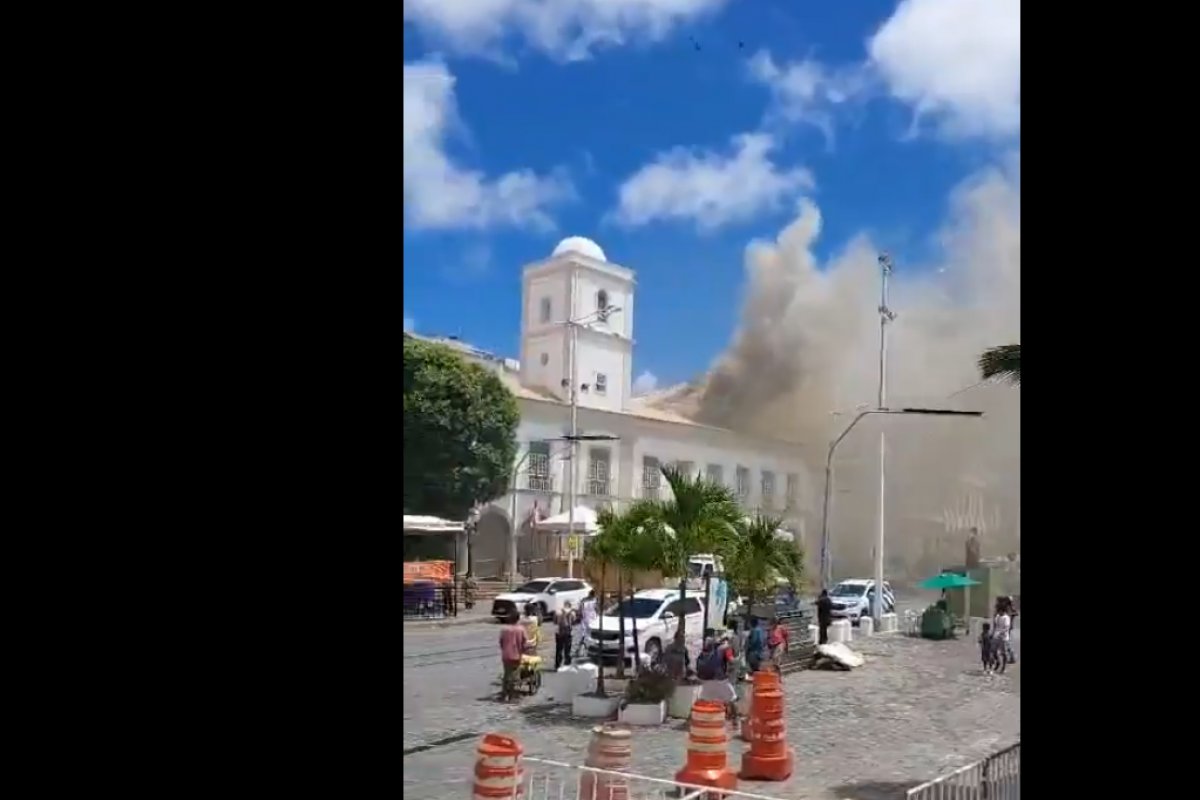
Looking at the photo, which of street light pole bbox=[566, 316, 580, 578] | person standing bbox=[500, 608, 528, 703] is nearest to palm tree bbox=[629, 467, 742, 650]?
person standing bbox=[500, 608, 528, 703]

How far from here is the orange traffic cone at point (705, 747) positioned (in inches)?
141

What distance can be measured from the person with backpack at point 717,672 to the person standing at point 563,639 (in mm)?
746

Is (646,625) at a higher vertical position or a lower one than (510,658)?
higher

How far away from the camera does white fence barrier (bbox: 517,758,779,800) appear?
10.9ft

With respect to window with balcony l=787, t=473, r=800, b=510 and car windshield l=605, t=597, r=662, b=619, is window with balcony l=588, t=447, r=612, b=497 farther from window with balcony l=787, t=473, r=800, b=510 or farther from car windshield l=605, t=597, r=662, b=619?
car windshield l=605, t=597, r=662, b=619

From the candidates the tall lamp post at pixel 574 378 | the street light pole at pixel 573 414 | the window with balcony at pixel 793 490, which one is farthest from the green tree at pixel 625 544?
the tall lamp post at pixel 574 378

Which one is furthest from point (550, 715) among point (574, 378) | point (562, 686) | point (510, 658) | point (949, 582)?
point (574, 378)

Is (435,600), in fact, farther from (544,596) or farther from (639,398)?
(639,398)

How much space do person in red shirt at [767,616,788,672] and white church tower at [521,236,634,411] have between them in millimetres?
2847

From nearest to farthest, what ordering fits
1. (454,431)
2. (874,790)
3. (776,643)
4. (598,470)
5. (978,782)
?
(978,782)
(874,790)
(776,643)
(598,470)
(454,431)

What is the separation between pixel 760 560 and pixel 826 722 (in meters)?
0.94

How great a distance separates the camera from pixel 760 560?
4930mm

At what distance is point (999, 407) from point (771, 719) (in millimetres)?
3208
